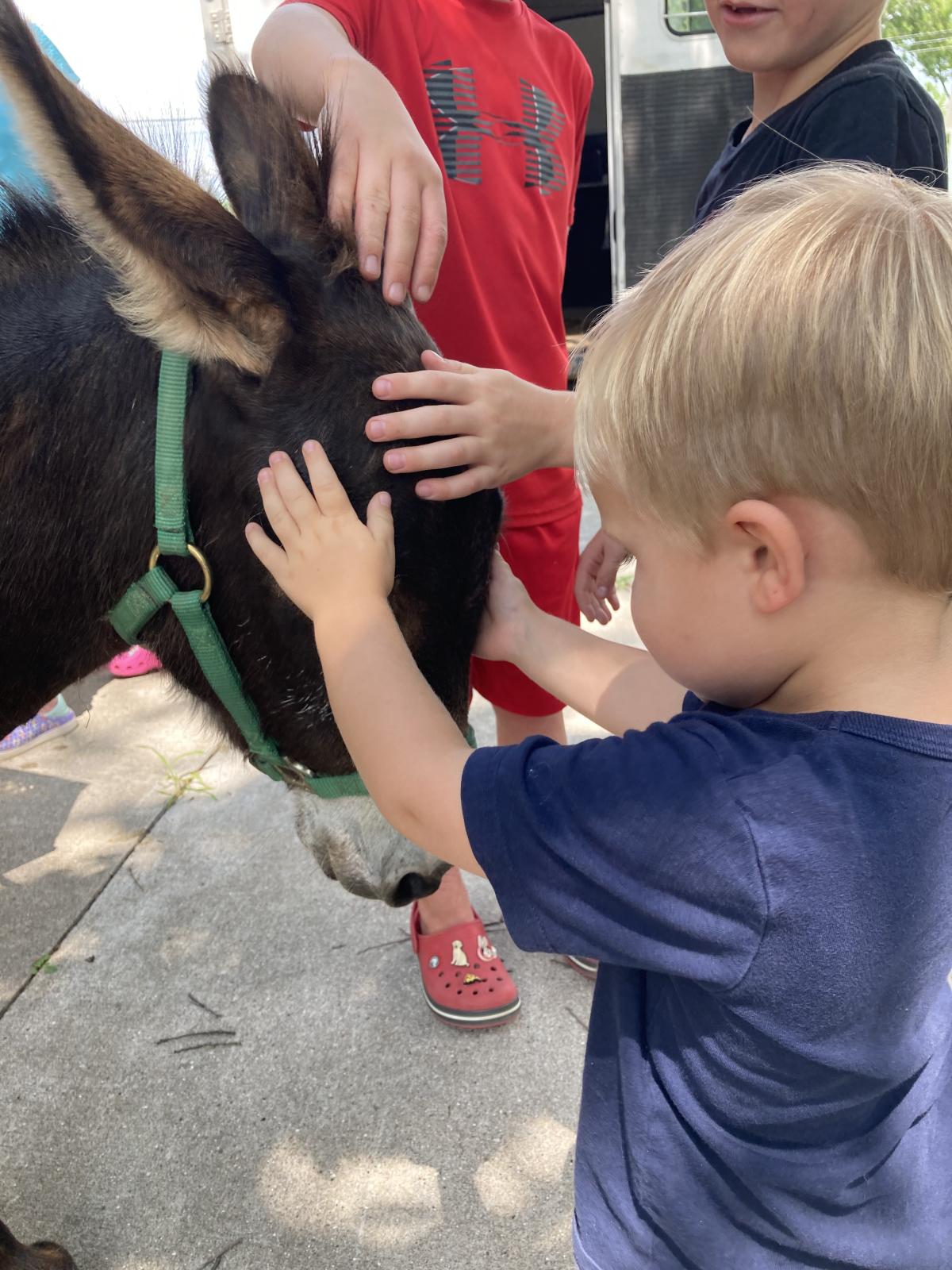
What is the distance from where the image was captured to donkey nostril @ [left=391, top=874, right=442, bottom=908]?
1754 mm

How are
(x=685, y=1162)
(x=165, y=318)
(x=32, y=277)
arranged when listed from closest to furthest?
(x=685, y=1162)
(x=165, y=318)
(x=32, y=277)

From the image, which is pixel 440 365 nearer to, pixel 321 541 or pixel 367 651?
pixel 321 541

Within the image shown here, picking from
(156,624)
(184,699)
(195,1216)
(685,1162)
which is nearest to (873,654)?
(685,1162)

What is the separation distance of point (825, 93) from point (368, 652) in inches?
49.7

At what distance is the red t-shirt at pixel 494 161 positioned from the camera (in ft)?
6.70

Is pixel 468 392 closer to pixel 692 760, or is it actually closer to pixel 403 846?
pixel 692 760

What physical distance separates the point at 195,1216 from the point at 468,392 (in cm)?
181

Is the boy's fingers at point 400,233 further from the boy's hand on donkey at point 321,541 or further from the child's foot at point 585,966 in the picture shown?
the child's foot at point 585,966

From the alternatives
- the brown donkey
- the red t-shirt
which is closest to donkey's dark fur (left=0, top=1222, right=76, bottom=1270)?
the brown donkey

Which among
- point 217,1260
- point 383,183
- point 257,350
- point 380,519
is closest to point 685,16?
point 383,183

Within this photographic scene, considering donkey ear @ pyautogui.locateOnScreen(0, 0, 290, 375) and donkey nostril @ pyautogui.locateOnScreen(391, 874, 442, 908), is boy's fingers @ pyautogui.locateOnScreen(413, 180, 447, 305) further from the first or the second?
donkey nostril @ pyautogui.locateOnScreen(391, 874, 442, 908)

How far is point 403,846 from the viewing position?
171 cm

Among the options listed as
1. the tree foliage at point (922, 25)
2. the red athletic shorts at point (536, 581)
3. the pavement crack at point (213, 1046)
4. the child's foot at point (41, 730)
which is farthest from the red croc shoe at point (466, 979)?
the tree foliage at point (922, 25)

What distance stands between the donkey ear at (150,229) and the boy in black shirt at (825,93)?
92 centimetres
